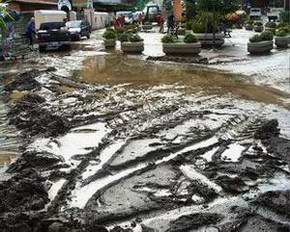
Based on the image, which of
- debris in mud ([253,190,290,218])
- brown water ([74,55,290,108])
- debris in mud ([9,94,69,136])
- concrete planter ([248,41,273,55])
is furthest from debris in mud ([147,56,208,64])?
debris in mud ([253,190,290,218])

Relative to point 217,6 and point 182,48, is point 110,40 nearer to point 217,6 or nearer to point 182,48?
point 217,6

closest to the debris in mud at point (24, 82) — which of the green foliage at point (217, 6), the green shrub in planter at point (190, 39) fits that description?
the green shrub in planter at point (190, 39)

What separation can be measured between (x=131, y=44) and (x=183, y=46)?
3.68 m

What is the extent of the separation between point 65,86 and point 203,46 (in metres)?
13.4

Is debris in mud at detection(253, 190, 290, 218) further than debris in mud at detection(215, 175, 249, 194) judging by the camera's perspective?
No

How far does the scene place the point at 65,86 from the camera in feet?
58.3

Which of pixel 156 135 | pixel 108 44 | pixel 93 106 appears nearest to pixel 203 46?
pixel 108 44

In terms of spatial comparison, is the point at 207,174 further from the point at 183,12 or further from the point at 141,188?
the point at 183,12

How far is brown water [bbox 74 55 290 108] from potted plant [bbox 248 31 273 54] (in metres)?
5.03

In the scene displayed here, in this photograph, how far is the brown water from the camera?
16062 millimetres

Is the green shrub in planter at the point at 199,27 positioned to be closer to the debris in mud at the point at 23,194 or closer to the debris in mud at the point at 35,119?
the debris in mud at the point at 35,119

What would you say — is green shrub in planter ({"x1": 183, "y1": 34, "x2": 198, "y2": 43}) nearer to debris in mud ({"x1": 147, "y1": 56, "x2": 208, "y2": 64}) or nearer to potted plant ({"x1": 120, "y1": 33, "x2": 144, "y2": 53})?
debris in mud ({"x1": 147, "y1": 56, "x2": 208, "y2": 64})

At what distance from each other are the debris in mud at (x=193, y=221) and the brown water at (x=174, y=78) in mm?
7646

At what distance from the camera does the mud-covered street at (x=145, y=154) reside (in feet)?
22.9
